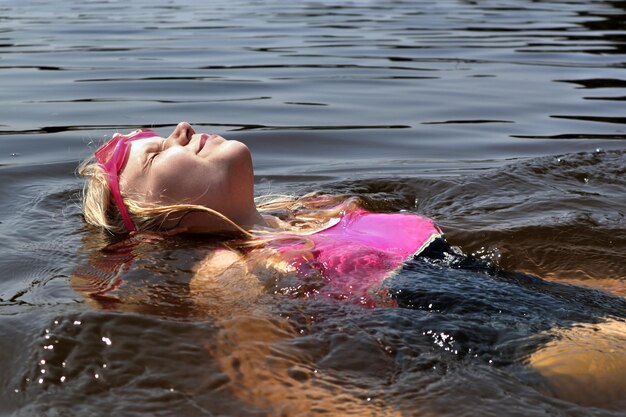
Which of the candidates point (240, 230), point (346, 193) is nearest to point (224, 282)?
point (240, 230)

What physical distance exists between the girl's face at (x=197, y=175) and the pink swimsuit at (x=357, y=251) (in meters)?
0.30

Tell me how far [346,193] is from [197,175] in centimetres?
176

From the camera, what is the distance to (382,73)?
1030 cm

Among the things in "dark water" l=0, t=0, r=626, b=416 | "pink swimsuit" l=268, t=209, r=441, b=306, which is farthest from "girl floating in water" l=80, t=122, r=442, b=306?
"dark water" l=0, t=0, r=626, b=416

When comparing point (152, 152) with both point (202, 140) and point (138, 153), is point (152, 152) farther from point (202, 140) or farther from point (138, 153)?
point (202, 140)

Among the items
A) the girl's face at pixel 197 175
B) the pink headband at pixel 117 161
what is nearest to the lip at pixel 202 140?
the girl's face at pixel 197 175

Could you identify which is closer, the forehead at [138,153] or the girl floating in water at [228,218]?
the girl floating in water at [228,218]

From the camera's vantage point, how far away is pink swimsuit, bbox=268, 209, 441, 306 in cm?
373

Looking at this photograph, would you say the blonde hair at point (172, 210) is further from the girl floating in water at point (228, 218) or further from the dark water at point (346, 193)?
the dark water at point (346, 193)

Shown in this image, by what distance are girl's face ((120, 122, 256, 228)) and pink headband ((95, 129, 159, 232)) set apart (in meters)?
0.09

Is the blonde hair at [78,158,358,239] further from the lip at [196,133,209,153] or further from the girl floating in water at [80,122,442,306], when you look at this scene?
the lip at [196,133,209,153]

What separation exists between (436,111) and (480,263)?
14.8ft

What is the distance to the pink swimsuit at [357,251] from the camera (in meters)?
3.73

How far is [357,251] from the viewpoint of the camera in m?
3.98
